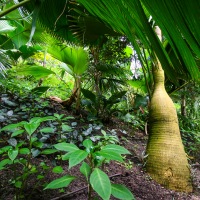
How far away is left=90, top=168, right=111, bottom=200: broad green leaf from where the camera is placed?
23.6 inches

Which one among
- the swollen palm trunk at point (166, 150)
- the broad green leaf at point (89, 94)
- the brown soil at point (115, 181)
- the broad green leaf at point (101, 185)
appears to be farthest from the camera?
the broad green leaf at point (89, 94)

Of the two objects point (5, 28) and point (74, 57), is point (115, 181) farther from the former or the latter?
point (5, 28)

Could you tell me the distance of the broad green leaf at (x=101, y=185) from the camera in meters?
0.60

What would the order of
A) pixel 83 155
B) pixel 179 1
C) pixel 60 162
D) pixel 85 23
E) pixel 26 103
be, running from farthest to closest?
pixel 26 103
pixel 85 23
pixel 60 162
pixel 83 155
pixel 179 1

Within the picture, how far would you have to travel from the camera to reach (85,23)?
1636 millimetres

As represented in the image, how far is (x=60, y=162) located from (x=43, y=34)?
1.66 metres

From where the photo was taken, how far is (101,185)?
2.08ft

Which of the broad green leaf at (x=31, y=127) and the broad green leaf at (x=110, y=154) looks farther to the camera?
the broad green leaf at (x=31, y=127)

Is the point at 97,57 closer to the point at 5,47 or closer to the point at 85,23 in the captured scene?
the point at 85,23

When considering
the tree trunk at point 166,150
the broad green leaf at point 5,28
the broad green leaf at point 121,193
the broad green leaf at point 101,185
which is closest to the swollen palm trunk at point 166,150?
the tree trunk at point 166,150

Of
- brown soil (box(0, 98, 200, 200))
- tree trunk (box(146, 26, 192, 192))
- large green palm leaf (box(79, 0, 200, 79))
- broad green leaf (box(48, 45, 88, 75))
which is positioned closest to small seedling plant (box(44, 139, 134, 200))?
brown soil (box(0, 98, 200, 200))

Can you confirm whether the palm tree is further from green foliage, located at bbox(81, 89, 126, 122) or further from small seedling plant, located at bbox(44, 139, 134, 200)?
green foliage, located at bbox(81, 89, 126, 122)

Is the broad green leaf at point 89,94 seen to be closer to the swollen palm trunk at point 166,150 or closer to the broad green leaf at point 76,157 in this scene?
the swollen palm trunk at point 166,150

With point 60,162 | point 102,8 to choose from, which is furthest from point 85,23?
point 102,8
